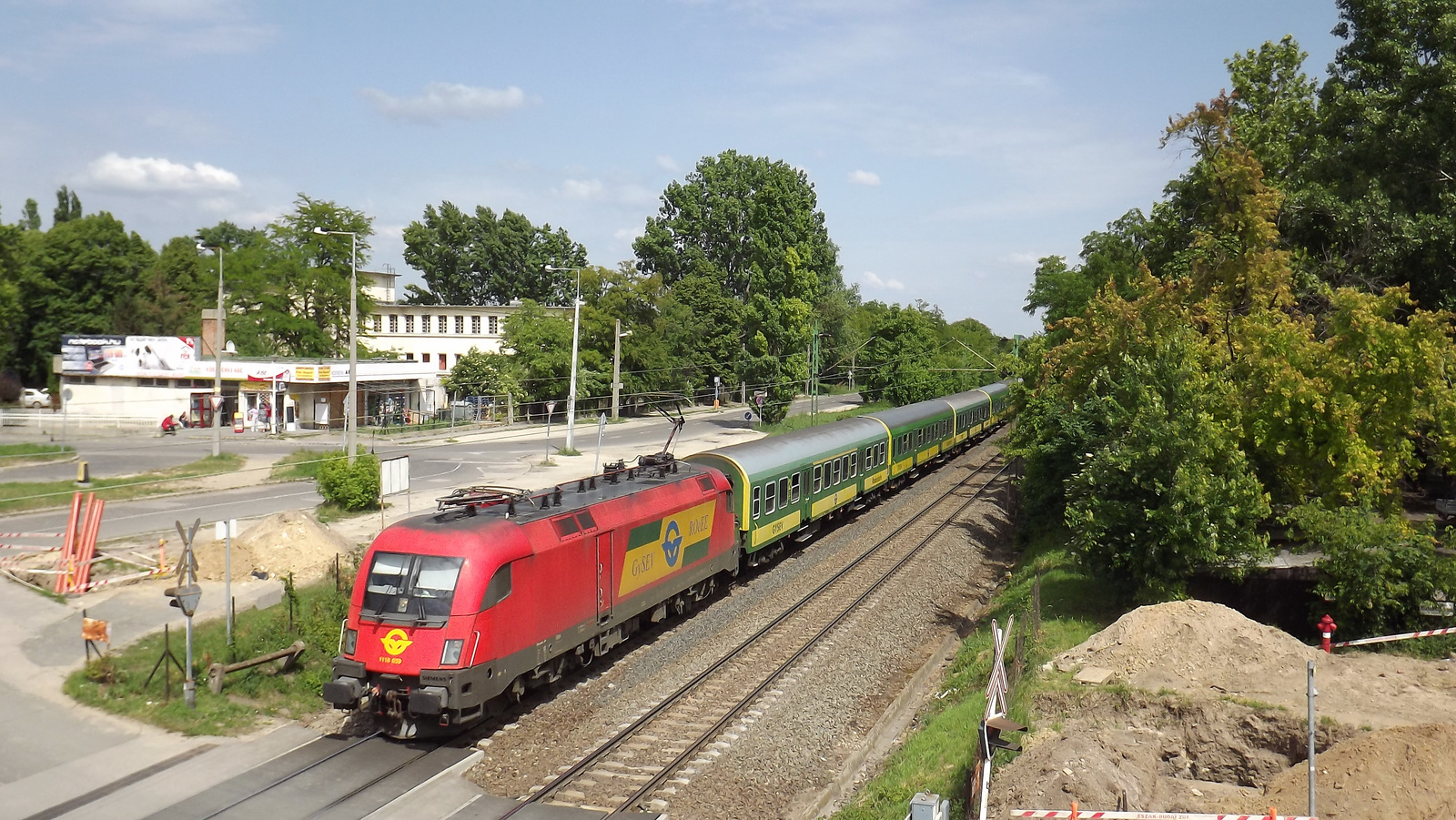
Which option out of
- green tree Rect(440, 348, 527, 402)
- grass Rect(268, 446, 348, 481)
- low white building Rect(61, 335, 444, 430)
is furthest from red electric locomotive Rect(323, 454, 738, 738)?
green tree Rect(440, 348, 527, 402)

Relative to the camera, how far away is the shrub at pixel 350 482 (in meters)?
28.6

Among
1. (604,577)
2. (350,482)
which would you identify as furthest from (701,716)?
(350,482)

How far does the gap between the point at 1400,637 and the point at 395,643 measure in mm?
15176

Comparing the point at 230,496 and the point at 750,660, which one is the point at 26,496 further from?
the point at 750,660

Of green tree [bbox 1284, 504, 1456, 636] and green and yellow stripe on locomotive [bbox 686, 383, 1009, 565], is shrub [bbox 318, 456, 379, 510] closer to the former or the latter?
green and yellow stripe on locomotive [bbox 686, 383, 1009, 565]

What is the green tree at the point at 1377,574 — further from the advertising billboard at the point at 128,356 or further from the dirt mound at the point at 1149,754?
the advertising billboard at the point at 128,356

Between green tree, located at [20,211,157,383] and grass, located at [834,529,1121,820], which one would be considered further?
green tree, located at [20,211,157,383]

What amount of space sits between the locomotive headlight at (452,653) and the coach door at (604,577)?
345 cm

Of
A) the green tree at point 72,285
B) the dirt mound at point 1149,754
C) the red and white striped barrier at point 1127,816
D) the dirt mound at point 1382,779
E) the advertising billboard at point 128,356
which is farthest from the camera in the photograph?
the green tree at point 72,285

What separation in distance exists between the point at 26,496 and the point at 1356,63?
139 feet

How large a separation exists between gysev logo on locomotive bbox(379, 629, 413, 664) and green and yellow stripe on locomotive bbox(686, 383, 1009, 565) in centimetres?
1011

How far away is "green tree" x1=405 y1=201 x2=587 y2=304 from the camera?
9650cm

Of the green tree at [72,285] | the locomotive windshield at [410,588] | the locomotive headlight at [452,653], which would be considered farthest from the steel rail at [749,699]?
the green tree at [72,285]

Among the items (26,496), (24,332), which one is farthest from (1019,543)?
(24,332)
